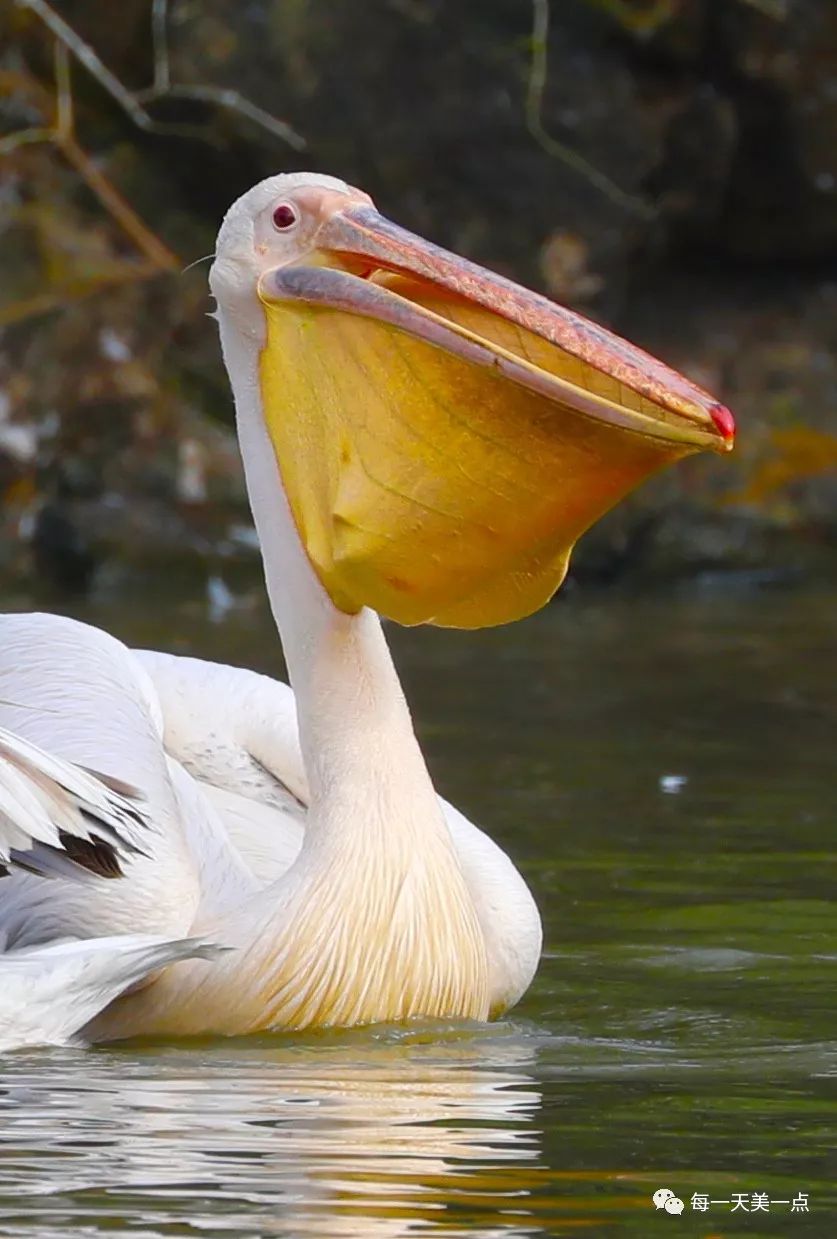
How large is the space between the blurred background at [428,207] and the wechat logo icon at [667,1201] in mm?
9377

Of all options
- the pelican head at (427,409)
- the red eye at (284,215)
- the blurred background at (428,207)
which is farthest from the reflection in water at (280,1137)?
the blurred background at (428,207)

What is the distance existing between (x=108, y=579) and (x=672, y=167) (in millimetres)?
3821

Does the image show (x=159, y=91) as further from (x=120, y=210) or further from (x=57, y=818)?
(x=57, y=818)

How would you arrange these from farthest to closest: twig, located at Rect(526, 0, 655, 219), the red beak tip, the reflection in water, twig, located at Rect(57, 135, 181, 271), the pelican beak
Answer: twig, located at Rect(526, 0, 655, 219), twig, located at Rect(57, 135, 181, 271), the pelican beak, the red beak tip, the reflection in water

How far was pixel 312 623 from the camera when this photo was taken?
3.84 m

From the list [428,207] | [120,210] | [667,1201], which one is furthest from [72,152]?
[667,1201]

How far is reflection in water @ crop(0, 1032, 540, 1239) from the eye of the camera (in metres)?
2.52

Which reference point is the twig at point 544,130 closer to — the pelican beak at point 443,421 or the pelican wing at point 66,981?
the pelican beak at point 443,421

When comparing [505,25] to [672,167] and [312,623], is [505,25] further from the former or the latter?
[312,623]

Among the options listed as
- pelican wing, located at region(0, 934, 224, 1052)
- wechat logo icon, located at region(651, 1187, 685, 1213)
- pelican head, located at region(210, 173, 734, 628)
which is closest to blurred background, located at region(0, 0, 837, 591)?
pelican head, located at region(210, 173, 734, 628)

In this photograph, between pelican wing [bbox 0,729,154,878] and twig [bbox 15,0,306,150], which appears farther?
twig [bbox 15,0,306,150]

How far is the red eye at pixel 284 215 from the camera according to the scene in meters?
3.87

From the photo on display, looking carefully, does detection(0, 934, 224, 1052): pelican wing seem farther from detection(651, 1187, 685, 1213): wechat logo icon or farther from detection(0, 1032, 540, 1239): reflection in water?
detection(651, 1187, 685, 1213): wechat logo icon

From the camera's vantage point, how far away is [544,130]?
509 inches
